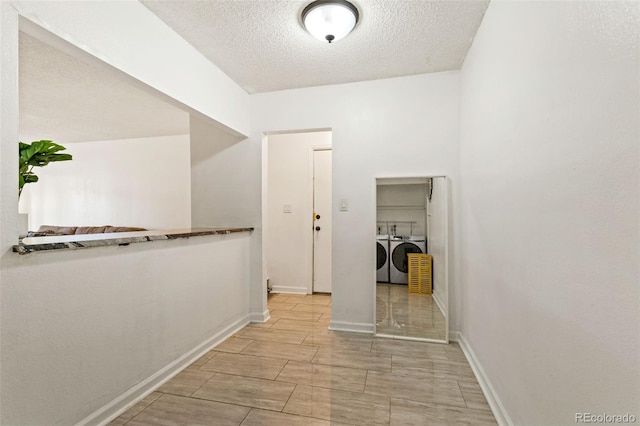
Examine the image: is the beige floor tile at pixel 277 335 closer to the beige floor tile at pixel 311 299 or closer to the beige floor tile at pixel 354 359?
the beige floor tile at pixel 354 359

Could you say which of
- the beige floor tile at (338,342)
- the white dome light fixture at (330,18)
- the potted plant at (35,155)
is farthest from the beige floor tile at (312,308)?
the white dome light fixture at (330,18)

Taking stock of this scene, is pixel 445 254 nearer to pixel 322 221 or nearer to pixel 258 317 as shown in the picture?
pixel 322 221

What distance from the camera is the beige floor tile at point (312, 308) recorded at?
343cm

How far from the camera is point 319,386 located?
1895 millimetres

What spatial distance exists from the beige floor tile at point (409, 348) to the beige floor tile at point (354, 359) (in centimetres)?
12

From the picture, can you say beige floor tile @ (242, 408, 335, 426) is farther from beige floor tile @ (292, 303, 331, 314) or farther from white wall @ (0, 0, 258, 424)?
beige floor tile @ (292, 303, 331, 314)

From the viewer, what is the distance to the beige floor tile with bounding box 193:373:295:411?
173cm

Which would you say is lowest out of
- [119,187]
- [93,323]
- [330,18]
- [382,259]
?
[93,323]

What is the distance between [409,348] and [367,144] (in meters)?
1.89

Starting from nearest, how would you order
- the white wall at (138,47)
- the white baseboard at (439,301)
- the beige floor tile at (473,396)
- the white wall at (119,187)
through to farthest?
the white wall at (138,47) < the beige floor tile at (473,396) < the white baseboard at (439,301) < the white wall at (119,187)

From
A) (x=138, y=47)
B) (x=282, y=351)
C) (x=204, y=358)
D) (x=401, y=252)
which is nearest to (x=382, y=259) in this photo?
(x=401, y=252)

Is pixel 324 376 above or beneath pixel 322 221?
beneath

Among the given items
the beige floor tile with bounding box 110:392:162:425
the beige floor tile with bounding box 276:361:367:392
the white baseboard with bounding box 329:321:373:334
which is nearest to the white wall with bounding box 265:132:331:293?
the white baseboard with bounding box 329:321:373:334

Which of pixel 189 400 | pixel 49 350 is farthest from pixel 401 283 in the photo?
pixel 49 350
